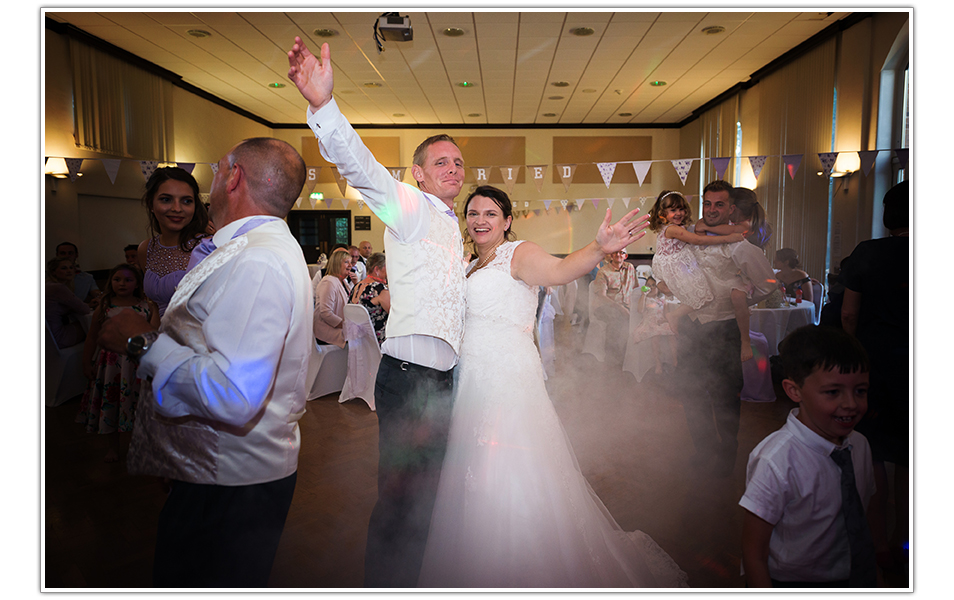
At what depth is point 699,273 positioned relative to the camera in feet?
8.32

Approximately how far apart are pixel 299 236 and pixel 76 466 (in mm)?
8552

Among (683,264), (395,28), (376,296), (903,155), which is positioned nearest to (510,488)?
(683,264)

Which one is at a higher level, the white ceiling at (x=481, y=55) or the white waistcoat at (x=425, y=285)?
the white ceiling at (x=481, y=55)

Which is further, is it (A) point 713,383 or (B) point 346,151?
(A) point 713,383

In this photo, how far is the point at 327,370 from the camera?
4.16 meters

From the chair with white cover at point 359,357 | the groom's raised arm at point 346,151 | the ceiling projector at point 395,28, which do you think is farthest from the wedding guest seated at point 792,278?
the groom's raised arm at point 346,151

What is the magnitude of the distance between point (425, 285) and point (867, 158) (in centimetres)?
524

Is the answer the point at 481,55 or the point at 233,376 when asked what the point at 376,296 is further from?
the point at 481,55

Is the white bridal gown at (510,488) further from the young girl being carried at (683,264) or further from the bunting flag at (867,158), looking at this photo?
the bunting flag at (867,158)

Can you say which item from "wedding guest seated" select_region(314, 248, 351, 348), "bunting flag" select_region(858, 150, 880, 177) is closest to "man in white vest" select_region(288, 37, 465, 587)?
"wedding guest seated" select_region(314, 248, 351, 348)

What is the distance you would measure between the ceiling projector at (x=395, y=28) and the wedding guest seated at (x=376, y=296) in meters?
1.49

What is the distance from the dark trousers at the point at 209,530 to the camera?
3.52ft

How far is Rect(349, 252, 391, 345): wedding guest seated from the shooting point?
12.4 ft

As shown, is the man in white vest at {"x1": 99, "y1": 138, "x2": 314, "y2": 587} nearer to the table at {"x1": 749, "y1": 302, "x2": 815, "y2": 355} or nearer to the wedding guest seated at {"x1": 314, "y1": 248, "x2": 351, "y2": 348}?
the wedding guest seated at {"x1": 314, "y1": 248, "x2": 351, "y2": 348}
